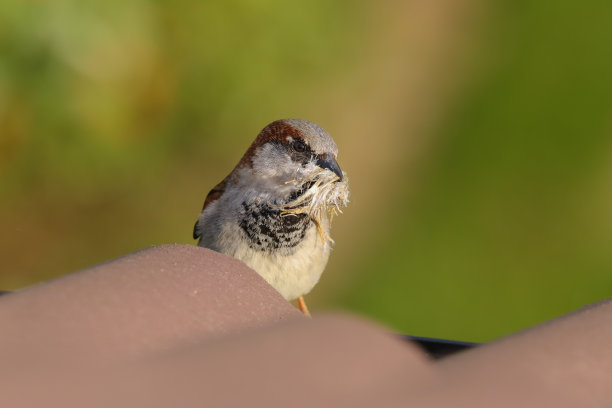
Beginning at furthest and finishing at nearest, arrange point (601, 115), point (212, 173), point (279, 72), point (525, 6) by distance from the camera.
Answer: point (525, 6), point (601, 115), point (212, 173), point (279, 72)

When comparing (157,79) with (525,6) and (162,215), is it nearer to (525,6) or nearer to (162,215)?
(162,215)

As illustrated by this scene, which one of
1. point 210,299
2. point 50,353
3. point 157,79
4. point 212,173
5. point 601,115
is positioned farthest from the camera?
point 601,115

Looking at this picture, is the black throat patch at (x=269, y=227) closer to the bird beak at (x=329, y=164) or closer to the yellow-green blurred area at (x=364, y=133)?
the bird beak at (x=329, y=164)

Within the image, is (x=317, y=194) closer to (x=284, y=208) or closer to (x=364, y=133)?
(x=284, y=208)

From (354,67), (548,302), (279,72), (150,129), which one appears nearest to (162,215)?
(150,129)

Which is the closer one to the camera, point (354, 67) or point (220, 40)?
point (220, 40)

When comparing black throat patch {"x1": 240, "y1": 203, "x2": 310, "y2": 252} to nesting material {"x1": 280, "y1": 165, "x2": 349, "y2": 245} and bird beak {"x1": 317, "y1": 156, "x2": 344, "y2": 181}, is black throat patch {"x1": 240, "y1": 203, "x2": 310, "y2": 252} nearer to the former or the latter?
nesting material {"x1": 280, "y1": 165, "x2": 349, "y2": 245}

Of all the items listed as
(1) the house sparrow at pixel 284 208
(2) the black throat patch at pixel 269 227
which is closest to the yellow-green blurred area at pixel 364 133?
(1) the house sparrow at pixel 284 208

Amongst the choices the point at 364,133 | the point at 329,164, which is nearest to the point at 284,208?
the point at 329,164

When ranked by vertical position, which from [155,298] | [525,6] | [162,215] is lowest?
[162,215]
